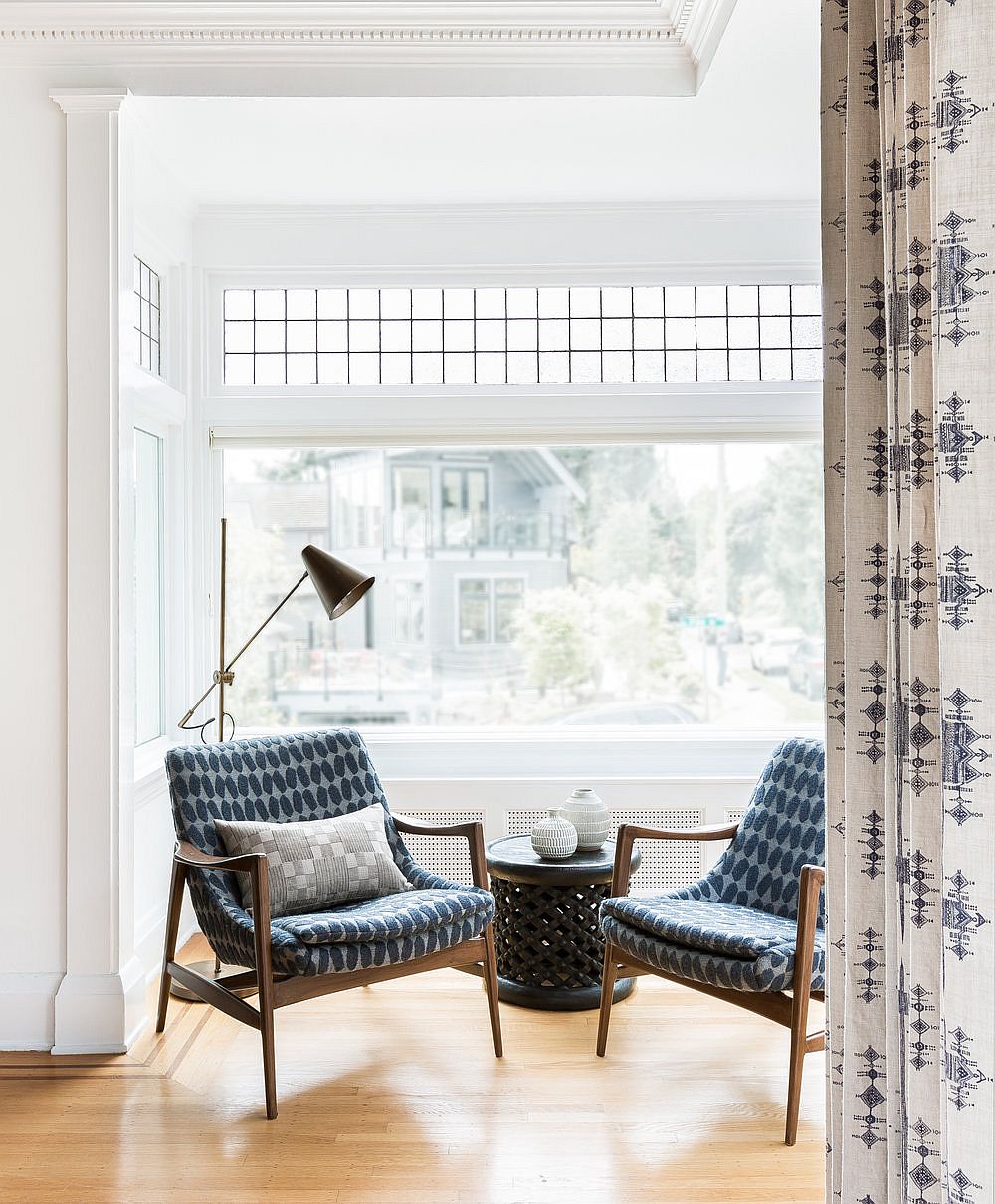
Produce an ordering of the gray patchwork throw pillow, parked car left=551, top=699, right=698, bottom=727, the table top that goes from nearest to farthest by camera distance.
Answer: the gray patchwork throw pillow
the table top
parked car left=551, top=699, right=698, bottom=727

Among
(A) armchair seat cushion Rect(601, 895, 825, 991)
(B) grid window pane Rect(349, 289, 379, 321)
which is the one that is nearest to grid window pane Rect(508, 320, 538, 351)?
(B) grid window pane Rect(349, 289, 379, 321)

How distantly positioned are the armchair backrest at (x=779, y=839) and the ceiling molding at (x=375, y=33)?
2.14m

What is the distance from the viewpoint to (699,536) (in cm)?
460

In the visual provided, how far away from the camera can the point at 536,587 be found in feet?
15.0

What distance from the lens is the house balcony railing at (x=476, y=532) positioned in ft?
14.8

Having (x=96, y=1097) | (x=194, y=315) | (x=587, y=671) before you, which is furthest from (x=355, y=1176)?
(x=194, y=315)

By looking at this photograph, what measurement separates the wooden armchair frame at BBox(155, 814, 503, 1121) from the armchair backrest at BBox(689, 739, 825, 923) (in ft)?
2.32

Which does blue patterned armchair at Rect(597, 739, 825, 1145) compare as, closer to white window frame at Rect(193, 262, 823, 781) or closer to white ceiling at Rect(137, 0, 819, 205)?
white window frame at Rect(193, 262, 823, 781)

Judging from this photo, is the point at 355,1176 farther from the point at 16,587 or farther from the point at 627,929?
the point at 16,587

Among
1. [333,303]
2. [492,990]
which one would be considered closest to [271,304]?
[333,303]

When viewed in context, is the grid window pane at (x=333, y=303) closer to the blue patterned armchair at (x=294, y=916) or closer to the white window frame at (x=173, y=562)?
the white window frame at (x=173, y=562)

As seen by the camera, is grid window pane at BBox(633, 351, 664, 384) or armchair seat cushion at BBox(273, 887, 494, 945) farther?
grid window pane at BBox(633, 351, 664, 384)

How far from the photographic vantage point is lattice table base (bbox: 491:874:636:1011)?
10.7ft

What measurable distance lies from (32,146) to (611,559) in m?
2.73
